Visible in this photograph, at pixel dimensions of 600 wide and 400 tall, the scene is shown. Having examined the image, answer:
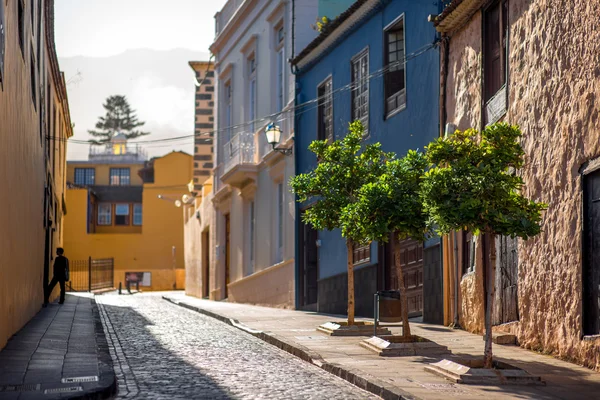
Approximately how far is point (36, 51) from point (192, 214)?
23.3 metres

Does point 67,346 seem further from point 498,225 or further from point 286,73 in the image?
point 286,73

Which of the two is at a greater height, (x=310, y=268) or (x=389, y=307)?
(x=310, y=268)

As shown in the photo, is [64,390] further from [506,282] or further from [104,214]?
[104,214]

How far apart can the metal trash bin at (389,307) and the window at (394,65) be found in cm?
452

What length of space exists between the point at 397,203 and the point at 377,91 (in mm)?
6653

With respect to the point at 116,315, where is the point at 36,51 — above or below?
above

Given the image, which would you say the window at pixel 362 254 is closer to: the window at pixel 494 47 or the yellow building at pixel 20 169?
the window at pixel 494 47

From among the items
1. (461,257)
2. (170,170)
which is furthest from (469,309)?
(170,170)

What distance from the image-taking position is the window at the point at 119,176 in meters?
63.7

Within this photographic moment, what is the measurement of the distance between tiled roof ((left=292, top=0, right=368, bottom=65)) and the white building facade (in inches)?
42.3

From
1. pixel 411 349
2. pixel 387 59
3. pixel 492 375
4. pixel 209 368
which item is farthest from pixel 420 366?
pixel 387 59

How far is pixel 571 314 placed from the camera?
10086 mm

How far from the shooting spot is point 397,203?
1177 centimetres

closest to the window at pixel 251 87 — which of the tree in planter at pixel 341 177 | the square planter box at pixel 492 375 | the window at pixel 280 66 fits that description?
the window at pixel 280 66
